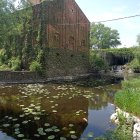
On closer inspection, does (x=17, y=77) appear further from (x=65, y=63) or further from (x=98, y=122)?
(x=98, y=122)

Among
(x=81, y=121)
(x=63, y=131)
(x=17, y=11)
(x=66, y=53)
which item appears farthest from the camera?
(x=66, y=53)

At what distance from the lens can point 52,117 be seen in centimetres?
1130

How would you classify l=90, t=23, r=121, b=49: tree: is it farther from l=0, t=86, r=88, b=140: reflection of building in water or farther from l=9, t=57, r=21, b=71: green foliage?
l=0, t=86, r=88, b=140: reflection of building in water

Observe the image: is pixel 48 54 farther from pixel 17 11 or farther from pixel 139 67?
pixel 139 67

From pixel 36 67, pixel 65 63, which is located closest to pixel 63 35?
pixel 65 63

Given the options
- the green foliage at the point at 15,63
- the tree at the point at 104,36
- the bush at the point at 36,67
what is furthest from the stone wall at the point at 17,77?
the tree at the point at 104,36

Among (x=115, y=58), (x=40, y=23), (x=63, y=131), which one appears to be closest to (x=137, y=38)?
(x=115, y=58)

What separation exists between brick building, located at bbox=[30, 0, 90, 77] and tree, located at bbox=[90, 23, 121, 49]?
49.3m

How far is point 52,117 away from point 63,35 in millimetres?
21877

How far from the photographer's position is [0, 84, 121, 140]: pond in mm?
8969

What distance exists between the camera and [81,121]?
35.8 ft

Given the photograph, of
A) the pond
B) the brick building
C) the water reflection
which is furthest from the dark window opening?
the water reflection

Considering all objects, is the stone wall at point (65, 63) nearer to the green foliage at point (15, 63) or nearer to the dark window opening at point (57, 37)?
the dark window opening at point (57, 37)

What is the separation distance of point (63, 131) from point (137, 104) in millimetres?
3010
